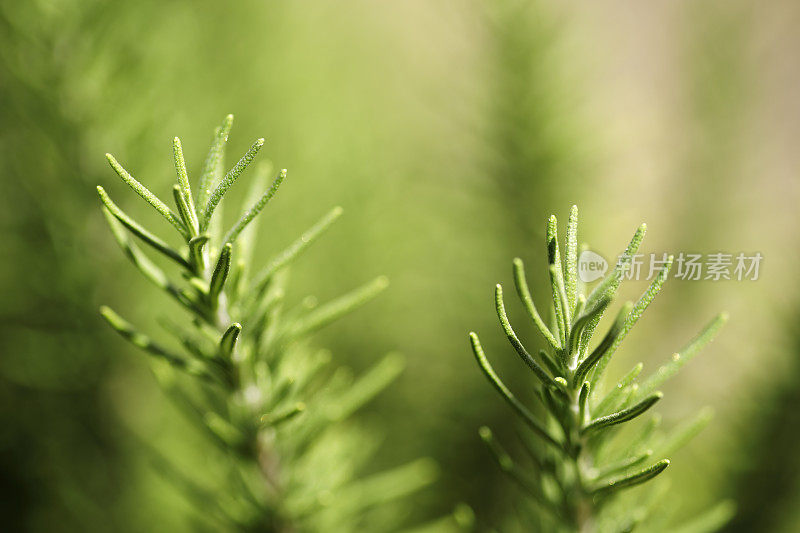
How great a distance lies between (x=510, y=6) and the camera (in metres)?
0.36

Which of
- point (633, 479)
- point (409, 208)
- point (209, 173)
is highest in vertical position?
point (409, 208)

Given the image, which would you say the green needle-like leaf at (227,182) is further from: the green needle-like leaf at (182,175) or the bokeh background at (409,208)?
the bokeh background at (409,208)

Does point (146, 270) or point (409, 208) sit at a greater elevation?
point (409, 208)

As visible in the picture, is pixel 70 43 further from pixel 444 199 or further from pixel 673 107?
pixel 673 107

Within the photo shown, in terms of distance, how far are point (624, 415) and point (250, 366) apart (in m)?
0.11

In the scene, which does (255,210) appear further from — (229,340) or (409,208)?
(409,208)

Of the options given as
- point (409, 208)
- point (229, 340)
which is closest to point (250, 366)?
point (229, 340)

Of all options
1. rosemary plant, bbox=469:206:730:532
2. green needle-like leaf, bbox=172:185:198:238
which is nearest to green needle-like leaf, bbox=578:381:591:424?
rosemary plant, bbox=469:206:730:532

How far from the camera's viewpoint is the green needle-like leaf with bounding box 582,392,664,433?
14cm

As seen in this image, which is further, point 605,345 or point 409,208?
point 409,208

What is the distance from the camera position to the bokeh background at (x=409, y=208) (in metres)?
0.30

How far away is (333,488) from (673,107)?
35 centimetres

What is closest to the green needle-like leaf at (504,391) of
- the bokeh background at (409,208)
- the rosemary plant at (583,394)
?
the rosemary plant at (583,394)

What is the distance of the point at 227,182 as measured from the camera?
0.15 m
